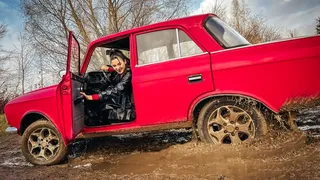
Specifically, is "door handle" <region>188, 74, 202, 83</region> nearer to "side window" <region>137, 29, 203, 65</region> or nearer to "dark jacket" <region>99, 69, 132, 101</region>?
"side window" <region>137, 29, 203, 65</region>

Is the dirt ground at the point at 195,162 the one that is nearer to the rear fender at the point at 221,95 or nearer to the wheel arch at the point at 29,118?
the rear fender at the point at 221,95

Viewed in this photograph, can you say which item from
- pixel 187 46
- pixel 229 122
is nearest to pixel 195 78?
pixel 187 46

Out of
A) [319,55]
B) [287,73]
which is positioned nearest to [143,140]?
[287,73]

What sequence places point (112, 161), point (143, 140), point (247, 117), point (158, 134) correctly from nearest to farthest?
point (247, 117)
point (112, 161)
point (143, 140)
point (158, 134)

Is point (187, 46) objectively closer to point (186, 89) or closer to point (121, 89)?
point (186, 89)

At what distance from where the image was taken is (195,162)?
11.0 feet

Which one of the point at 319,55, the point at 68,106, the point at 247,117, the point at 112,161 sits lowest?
the point at 112,161

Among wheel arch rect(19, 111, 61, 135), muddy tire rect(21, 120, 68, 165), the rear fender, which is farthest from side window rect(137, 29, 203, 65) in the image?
wheel arch rect(19, 111, 61, 135)

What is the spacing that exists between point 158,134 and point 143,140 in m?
0.55

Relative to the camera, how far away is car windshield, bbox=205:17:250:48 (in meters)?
3.79

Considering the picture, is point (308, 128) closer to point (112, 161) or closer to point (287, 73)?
point (287, 73)

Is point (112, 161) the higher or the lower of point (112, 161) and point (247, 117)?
the lower

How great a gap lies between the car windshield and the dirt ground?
125 centimetres

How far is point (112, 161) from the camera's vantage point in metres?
4.05
